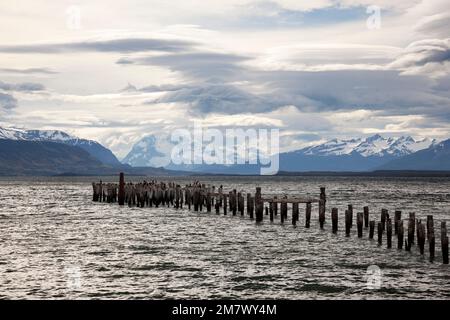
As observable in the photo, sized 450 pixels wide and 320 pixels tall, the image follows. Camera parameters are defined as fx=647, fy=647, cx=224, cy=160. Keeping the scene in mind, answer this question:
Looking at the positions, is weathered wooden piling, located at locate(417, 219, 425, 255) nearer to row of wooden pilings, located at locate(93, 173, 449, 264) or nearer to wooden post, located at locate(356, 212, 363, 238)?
row of wooden pilings, located at locate(93, 173, 449, 264)

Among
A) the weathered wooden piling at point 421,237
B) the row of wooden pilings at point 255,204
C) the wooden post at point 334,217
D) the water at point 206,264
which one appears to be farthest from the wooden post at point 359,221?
the weathered wooden piling at point 421,237

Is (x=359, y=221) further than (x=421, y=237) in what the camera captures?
Yes

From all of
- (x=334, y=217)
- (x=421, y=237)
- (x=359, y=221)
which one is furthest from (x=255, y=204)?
(x=421, y=237)

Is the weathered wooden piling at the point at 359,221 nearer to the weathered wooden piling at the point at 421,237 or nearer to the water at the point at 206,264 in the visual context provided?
the water at the point at 206,264

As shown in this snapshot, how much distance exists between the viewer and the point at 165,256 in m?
30.2

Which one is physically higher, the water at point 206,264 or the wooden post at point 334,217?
the wooden post at point 334,217

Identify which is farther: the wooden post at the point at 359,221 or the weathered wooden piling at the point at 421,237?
the wooden post at the point at 359,221

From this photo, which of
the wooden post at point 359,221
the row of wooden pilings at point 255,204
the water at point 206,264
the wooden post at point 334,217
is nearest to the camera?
the water at point 206,264

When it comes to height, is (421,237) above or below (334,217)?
below

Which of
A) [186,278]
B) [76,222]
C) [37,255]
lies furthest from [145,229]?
[186,278]

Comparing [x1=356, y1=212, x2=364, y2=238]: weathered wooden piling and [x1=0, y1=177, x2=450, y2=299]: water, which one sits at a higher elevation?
[x1=356, y1=212, x2=364, y2=238]: weathered wooden piling

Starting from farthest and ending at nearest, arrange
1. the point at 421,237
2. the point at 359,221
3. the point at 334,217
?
the point at 334,217 → the point at 359,221 → the point at 421,237

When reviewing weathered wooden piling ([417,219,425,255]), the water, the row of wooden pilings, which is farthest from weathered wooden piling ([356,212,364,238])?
weathered wooden piling ([417,219,425,255])

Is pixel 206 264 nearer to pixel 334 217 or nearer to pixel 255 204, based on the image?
pixel 334 217
